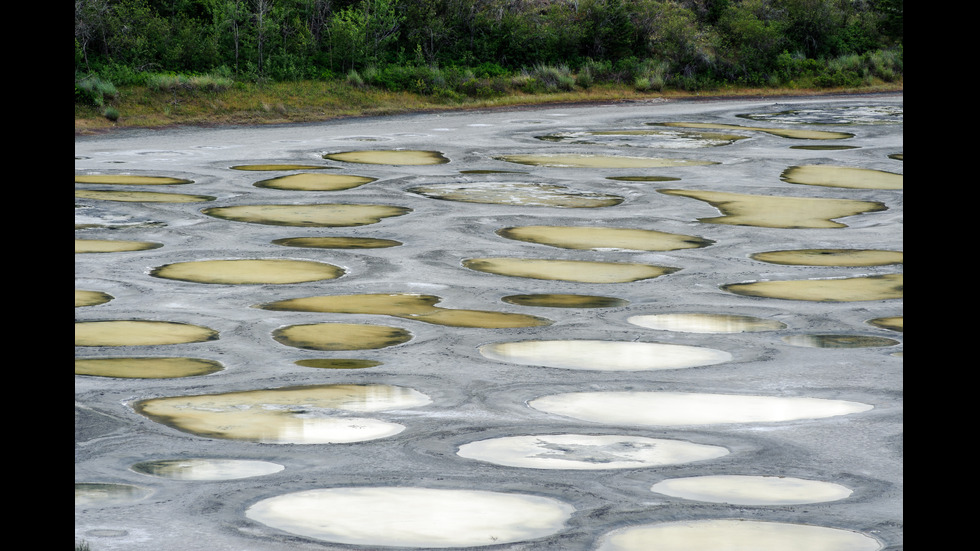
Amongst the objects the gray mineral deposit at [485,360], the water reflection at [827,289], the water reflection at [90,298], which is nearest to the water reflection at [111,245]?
the gray mineral deposit at [485,360]

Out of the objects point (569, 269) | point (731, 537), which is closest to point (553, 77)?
point (569, 269)

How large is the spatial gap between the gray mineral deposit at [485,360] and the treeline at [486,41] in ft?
47.9

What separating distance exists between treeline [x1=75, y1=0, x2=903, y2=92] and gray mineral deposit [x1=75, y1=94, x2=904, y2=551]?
14.6m

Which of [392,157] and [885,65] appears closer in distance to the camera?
[392,157]

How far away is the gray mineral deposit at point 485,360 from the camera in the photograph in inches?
211

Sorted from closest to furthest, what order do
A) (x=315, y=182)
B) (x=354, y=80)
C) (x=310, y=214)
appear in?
(x=310, y=214) < (x=315, y=182) < (x=354, y=80)

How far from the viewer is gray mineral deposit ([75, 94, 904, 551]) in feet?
17.6

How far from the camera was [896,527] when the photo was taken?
524cm

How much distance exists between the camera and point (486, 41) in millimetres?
41500

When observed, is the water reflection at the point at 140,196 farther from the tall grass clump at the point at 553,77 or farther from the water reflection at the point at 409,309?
the tall grass clump at the point at 553,77

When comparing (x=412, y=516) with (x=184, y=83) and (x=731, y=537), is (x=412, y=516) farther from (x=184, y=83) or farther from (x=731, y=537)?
(x=184, y=83)

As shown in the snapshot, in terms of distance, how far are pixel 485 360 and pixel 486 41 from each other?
111 ft

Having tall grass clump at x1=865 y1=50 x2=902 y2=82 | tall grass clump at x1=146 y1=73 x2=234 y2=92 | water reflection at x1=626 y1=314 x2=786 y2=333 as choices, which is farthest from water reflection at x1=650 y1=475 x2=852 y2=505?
tall grass clump at x1=865 y1=50 x2=902 y2=82
